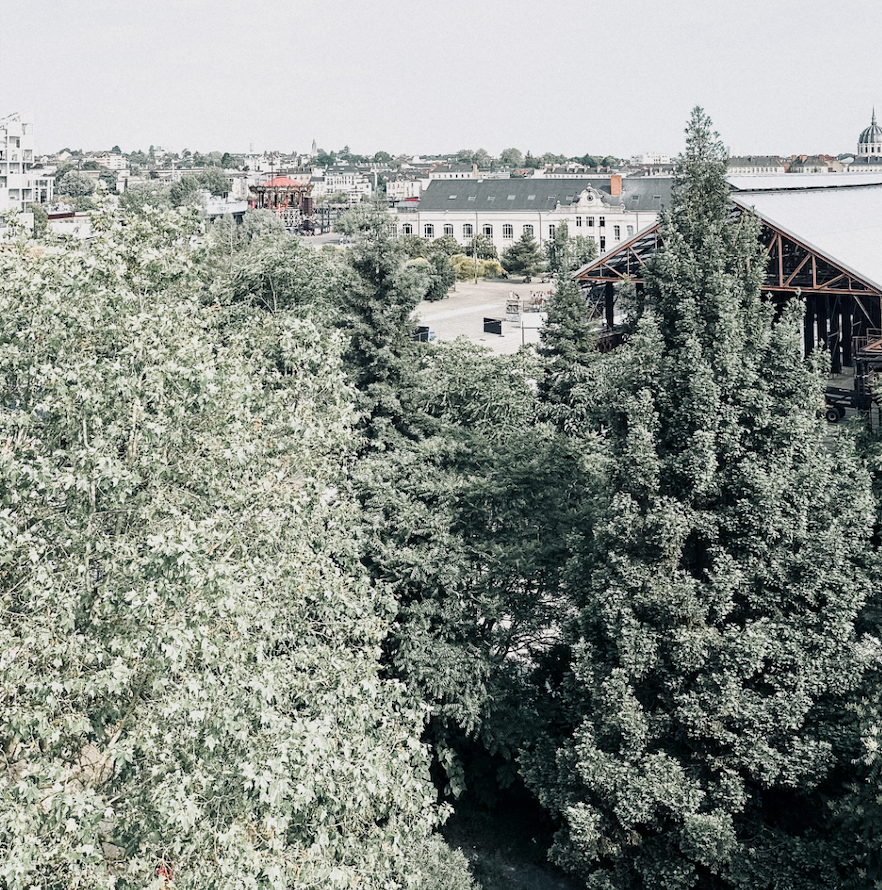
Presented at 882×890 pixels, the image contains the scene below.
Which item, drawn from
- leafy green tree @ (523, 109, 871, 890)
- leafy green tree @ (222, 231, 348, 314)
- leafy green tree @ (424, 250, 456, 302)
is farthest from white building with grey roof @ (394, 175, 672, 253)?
leafy green tree @ (523, 109, 871, 890)

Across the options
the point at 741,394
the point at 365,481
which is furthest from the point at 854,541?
the point at 365,481

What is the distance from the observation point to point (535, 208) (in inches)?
→ 4439

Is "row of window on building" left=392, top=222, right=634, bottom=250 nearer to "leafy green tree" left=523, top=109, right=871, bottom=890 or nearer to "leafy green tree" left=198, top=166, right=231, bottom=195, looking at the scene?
"leafy green tree" left=198, top=166, right=231, bottom=195

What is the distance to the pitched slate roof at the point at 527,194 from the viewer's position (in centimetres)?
10500

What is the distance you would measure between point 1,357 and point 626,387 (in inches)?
370

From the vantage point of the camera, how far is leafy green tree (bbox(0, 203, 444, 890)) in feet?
Answer: 33.8

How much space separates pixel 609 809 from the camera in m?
16.5

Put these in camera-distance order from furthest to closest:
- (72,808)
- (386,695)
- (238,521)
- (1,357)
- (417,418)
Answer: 1. (417,418)
2. (386,695)
3. (238,521)
4. (1,357)
5. (72,808)

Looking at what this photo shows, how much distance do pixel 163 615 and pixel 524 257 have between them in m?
95.2

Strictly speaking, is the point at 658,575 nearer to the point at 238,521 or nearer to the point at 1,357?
the point at 238,521

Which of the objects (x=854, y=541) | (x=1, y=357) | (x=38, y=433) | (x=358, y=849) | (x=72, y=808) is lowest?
(x=358, y=849)

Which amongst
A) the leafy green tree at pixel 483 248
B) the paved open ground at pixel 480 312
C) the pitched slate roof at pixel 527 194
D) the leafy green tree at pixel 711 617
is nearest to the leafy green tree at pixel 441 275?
the paved open ground at pixel 480 312

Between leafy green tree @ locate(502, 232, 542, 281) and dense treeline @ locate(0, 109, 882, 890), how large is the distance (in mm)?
80137

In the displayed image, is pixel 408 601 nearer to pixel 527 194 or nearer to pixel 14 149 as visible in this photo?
pixel 14 149
